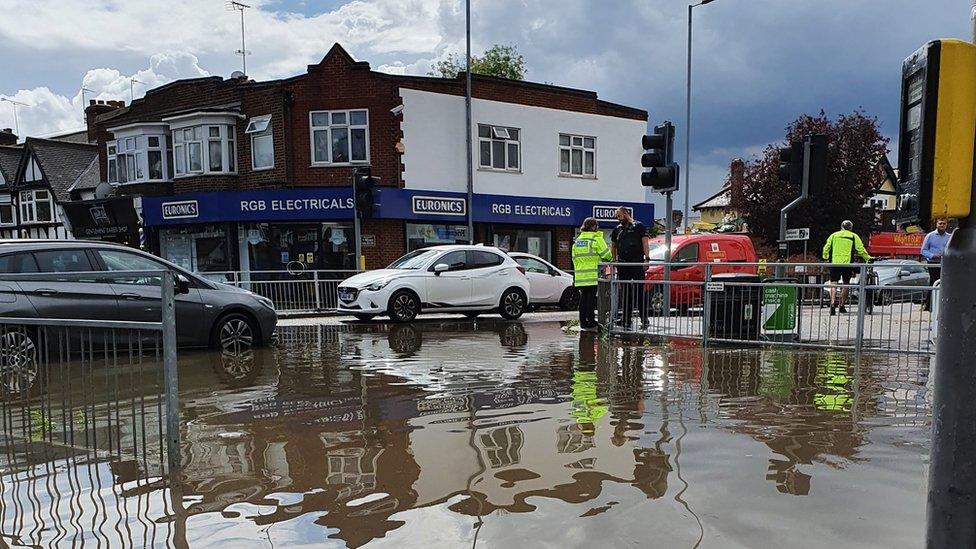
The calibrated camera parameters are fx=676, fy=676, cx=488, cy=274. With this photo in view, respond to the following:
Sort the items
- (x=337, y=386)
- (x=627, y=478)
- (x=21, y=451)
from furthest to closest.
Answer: (x=337, y=386) → (x=21, y=451) → (x=627, y=478)

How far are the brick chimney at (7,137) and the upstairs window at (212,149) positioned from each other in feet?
A: 101

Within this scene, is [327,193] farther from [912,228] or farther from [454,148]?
[912,228]

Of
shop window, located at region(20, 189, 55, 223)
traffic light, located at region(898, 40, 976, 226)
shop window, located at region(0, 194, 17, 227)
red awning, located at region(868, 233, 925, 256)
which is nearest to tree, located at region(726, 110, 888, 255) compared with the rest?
red awning, located at region(868, 233, 925, 256)

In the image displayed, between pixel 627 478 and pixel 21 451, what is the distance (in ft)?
13.4

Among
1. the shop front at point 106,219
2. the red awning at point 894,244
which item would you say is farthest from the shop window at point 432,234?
the red awning at point 894,244

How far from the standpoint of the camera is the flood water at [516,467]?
3314mm

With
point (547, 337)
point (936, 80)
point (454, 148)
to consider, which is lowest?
point (547, 337)

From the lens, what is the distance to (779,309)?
9.05 metres

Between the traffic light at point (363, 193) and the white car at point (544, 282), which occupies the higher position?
the traffic light at point (363, 193)

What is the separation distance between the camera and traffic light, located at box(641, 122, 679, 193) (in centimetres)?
1016

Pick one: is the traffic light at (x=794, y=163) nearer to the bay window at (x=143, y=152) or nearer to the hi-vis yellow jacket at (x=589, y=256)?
the hi-vis yellow jacket at (x=589, y=256)

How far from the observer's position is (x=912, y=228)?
99.7 inches

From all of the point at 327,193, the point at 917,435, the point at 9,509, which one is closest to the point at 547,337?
the point at 917,435

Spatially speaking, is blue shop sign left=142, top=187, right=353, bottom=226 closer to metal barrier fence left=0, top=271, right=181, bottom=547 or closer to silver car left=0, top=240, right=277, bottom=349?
silver car left=0, top=240, right=277, bottom=349
